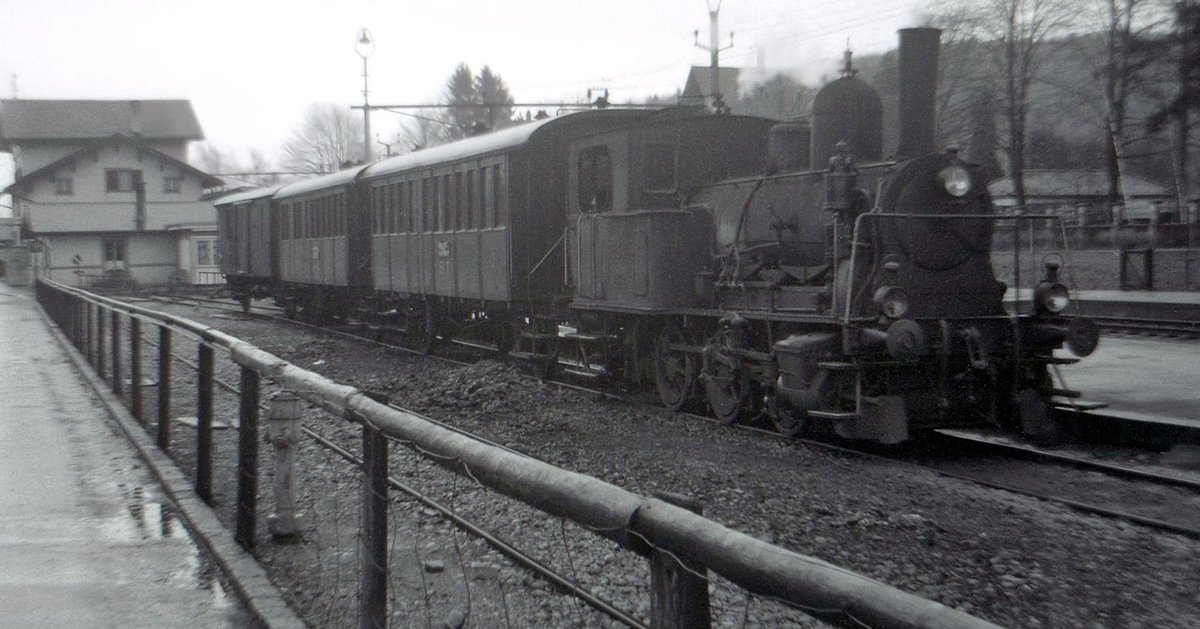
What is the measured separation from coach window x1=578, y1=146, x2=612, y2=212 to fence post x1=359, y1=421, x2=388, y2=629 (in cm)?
882

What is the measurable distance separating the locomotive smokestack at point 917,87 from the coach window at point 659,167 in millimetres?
2901

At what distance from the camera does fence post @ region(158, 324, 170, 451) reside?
846 centimetres

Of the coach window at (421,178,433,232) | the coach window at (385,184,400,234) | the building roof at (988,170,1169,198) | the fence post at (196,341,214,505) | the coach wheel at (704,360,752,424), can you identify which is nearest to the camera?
the fence post at (196,341,214,505)

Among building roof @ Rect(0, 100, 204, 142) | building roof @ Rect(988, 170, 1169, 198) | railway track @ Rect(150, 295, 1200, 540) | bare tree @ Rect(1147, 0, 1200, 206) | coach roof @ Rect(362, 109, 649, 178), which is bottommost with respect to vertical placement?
railway track @ Rect(150, 295, 1200, 540)

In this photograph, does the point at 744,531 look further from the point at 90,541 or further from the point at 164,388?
the point at 164,388

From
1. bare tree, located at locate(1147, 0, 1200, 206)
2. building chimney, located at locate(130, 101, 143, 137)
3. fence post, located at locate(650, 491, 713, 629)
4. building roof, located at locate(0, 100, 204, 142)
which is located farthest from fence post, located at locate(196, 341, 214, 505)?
building chimney, located at locate(130, 101, 143, 137)

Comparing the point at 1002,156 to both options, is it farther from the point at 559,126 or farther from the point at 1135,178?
the point at 559,126

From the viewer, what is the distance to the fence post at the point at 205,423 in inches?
269

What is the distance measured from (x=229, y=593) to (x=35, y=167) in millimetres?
65427

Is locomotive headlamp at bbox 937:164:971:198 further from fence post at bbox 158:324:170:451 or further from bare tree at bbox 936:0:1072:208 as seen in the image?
bare tree at bbox 936:0:1072:208

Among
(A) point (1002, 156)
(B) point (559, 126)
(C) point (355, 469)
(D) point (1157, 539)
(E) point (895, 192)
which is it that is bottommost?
(D) point (1157, 539)

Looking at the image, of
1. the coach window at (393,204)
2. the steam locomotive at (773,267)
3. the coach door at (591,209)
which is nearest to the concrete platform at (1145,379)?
the steam locomotive at (773,267)

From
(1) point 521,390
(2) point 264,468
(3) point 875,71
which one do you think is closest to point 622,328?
(1) point 521,390

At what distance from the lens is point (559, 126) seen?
47.8ft
